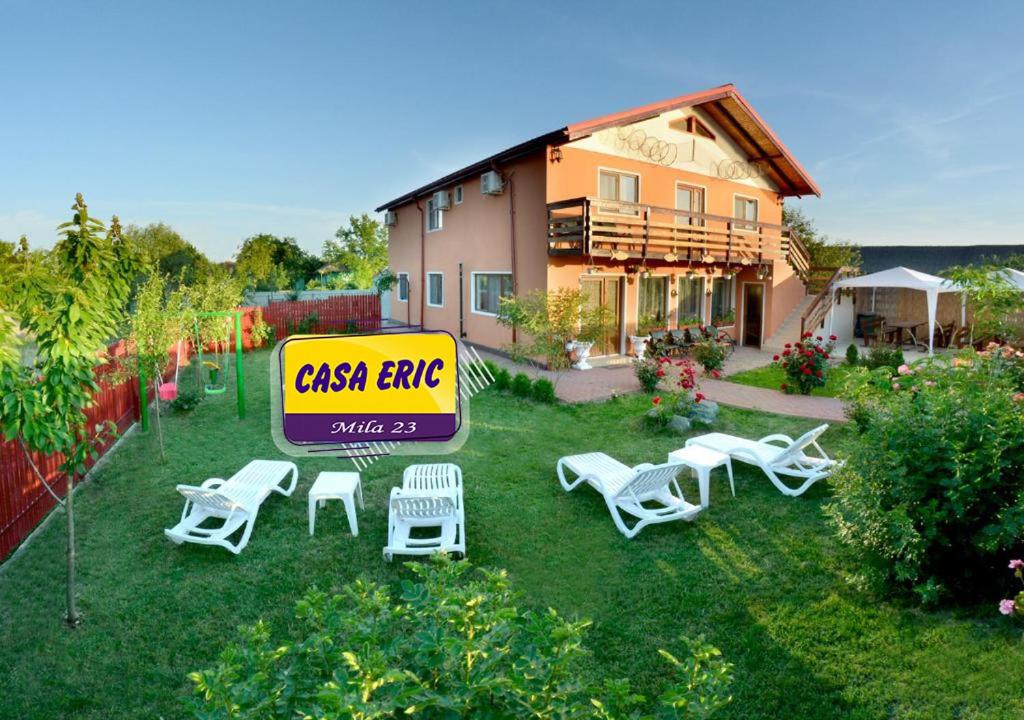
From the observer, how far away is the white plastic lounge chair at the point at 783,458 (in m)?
6.98

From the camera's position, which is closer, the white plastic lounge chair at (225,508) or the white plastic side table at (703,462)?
the white plastic lounge chair at (225,508)

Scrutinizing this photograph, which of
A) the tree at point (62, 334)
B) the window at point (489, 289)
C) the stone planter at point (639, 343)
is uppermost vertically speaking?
the window at point (489, 289)

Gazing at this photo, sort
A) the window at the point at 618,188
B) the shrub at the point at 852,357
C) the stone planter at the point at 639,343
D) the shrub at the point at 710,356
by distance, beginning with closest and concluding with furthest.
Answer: the shrub at the point at 710,356 → the shrub at the point at 852,357 → the window at the point at 618,188 → the stone planter at the point at 639,343

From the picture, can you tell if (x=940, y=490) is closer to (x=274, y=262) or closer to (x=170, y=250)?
(x=274, y=262)

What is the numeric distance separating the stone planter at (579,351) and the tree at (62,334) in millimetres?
11347

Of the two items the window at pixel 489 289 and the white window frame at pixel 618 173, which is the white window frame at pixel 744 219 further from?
the window at pixel 489 289

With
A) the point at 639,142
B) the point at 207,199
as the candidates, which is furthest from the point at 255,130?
the point at 639,142

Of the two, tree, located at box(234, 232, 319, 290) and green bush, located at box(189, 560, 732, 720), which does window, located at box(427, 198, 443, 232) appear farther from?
green bush, located at box(189, 560, 732, 720)

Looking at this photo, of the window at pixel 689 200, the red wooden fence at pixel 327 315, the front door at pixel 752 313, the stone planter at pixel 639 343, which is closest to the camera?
the stone planter at pixel 639 343

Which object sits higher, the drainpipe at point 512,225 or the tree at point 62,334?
the drainpipe at point 512,225

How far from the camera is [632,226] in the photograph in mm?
15562

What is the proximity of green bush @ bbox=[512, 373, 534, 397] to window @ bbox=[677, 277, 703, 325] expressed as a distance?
8110 mm

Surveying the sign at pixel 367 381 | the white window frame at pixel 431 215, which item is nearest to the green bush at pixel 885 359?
the sign at pixel 367 381

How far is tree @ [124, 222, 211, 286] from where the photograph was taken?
119 ft
